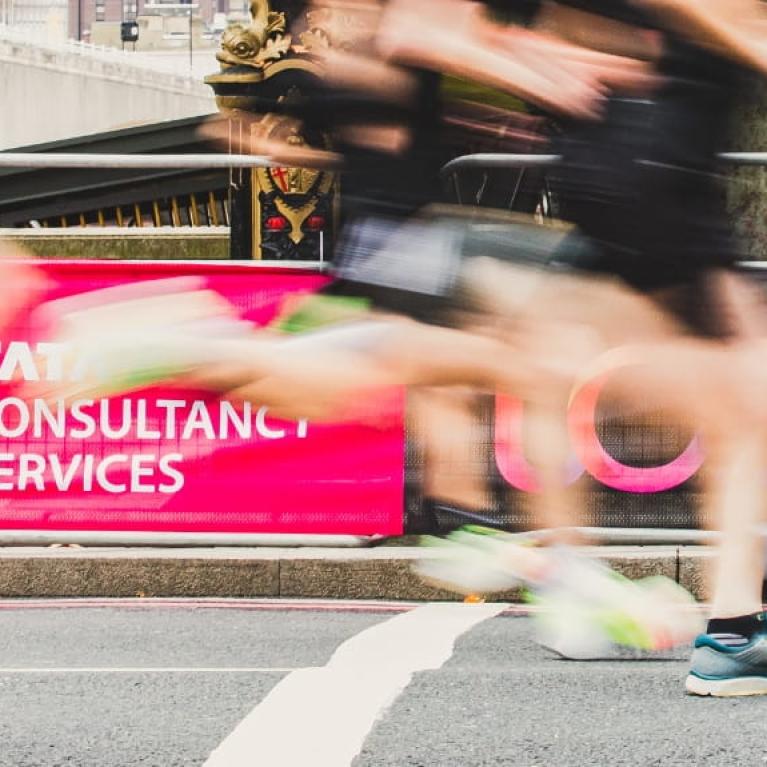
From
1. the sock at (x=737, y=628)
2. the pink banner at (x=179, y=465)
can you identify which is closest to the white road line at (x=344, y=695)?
the pink banner at (x=179, y=465)

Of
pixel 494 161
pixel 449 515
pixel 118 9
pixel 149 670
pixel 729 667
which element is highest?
pixel 118 9

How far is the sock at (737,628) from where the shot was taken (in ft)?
12.9

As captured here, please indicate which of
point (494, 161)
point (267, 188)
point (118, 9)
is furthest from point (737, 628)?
point (118, 9)

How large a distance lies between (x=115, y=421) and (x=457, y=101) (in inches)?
192

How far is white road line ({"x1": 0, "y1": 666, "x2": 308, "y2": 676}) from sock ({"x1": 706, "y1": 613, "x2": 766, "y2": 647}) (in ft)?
7.78

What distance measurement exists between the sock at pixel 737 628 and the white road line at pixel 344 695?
1.22 meters

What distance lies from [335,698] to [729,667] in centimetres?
160

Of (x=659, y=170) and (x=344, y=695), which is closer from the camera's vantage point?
(x=659, y=170)

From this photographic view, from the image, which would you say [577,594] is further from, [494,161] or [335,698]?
[335,698]

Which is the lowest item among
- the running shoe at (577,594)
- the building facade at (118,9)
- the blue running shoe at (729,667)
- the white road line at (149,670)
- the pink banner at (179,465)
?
the white road line at (149,670)

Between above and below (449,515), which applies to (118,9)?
above

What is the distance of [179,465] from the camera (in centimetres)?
790

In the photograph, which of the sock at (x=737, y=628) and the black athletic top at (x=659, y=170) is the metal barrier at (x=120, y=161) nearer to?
the sock at (x=737, y=628)

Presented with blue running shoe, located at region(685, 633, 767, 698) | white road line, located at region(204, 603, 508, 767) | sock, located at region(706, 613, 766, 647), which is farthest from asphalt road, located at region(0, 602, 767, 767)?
sock, located at region(706, 613, 766, 647)
